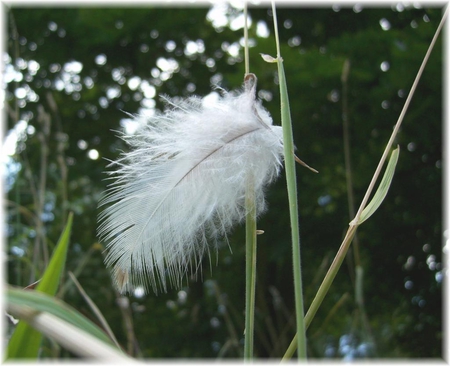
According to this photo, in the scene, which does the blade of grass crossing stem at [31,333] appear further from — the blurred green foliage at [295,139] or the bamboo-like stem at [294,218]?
the blurred green foliage at [295,139]

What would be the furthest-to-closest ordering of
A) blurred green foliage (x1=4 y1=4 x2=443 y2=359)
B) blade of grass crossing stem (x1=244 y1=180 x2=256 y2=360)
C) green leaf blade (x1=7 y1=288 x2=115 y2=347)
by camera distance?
blurred green foliage (x1=4 y1=4 x2=443 y2=359)
blade of grass crossing stem (x1=244 y1=180 x2=256 y2=360)
green leaf blade (x1=7 y1=288 x2=115 y2=347)

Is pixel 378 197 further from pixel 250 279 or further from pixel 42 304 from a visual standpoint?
pixel 42 304

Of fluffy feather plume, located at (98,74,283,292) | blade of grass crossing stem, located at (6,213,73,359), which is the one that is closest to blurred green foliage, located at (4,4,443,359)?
fluffy feather plume, located at (98,74,283,292)

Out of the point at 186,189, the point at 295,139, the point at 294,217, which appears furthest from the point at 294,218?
the point at 295,139

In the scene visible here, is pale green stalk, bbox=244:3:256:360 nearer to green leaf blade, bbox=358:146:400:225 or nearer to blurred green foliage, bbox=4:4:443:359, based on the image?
green leaf blade, bbox=358:146:400:225

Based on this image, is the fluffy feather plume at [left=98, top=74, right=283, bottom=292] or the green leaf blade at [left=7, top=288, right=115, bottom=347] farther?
the fluffy feather plume at [left=98, top=74, right=283, bottom=292]

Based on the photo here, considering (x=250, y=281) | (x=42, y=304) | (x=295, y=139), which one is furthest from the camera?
(x=295, y=139)

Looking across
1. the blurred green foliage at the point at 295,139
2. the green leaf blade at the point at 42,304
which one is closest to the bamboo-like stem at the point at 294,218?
the green leaf blade at the point at 42,304
